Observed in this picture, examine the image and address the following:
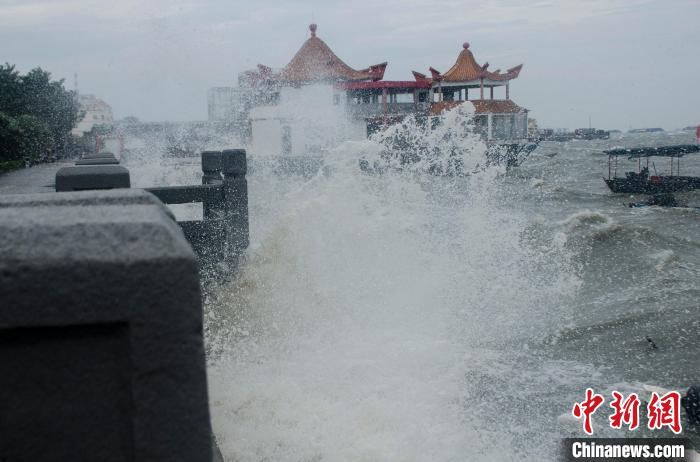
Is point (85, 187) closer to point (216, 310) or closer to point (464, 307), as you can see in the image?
point (216, 310)

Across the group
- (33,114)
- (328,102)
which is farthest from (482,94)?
(33,114)

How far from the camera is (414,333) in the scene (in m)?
8.18

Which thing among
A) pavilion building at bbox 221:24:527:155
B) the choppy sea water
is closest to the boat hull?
pavilion building at bbox 221:24:527:155

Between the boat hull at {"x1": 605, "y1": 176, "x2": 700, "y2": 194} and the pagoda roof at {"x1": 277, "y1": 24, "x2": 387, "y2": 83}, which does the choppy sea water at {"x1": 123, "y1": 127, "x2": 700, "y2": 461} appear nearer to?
the boat hull at {"x1": 605, "y1": 176, "x2": 700, "y2": 194}

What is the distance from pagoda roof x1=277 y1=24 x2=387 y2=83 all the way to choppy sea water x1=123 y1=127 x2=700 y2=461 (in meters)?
25.1

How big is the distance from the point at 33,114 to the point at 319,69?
15921 mm

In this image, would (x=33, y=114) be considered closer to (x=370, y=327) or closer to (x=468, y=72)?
(x=468, y=72)

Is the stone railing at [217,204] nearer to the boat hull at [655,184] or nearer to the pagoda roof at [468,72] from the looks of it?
the boat hull at [655,184]

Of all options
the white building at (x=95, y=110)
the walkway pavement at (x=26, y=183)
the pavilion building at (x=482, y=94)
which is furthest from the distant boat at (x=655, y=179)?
the white building at (x=95, y=110)

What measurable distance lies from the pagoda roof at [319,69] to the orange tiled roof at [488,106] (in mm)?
4004

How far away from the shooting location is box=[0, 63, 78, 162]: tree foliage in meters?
21.9

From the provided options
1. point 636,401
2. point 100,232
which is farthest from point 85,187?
point 636,401

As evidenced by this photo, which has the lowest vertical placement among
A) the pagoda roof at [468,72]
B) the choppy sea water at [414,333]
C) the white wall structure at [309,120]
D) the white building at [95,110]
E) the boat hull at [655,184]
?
the choppy sea water at [414,333]

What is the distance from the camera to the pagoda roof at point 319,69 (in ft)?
125
